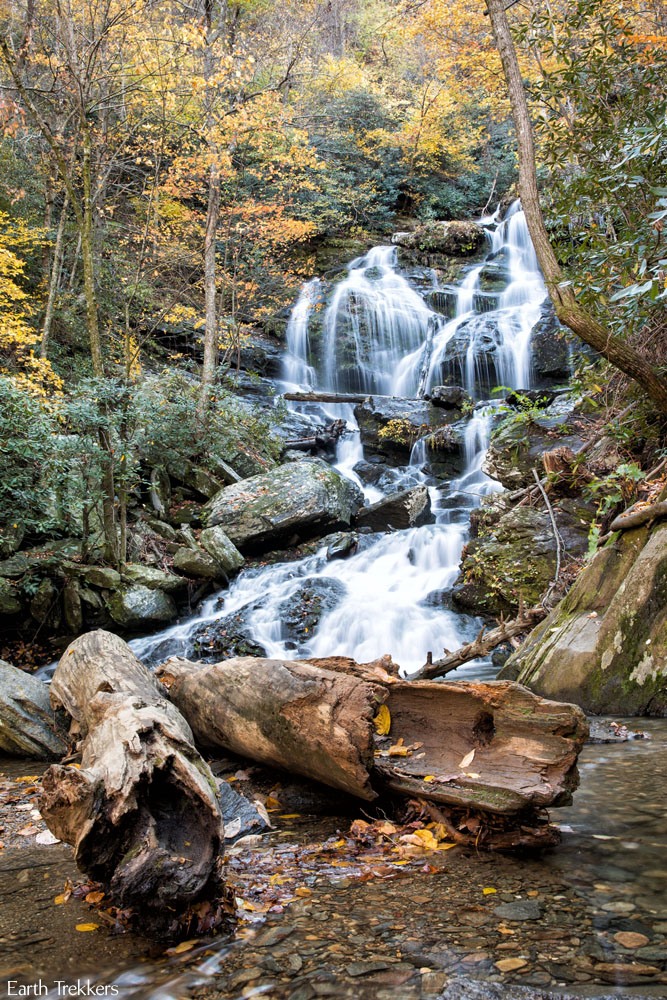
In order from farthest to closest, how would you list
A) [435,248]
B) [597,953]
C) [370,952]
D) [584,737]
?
[435,248] → [584,737] → [370,952] → [597,953]

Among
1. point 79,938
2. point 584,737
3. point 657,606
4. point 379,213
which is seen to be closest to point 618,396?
point 657,606

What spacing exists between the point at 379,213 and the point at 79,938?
27.2 metres

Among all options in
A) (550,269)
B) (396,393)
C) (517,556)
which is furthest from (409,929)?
(396,393)

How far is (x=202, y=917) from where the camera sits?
2148 millimetres

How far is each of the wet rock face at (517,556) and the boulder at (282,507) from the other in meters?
3.47

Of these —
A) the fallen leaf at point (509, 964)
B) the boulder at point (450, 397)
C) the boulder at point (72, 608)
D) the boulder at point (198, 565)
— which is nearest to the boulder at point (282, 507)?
the boulder at point (198, 565)

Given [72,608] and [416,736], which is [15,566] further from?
[416,736]

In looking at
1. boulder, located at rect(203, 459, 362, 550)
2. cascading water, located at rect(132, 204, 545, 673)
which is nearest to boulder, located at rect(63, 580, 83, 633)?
cascading water, located at rect(132, 204, 545, 673)

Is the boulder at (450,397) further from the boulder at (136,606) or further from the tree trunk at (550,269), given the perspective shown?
the boulder at (136,606)

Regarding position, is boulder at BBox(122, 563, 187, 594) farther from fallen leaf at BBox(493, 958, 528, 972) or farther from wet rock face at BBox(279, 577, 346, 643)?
fallen leaf at BBox(493, 958, 528, 972)

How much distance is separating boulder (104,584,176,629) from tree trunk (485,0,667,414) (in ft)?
21.9

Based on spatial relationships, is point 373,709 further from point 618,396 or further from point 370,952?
point 618,396

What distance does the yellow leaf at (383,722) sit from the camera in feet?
11.1

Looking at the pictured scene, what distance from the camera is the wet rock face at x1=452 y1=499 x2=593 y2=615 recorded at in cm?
769
